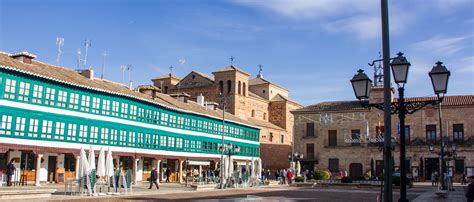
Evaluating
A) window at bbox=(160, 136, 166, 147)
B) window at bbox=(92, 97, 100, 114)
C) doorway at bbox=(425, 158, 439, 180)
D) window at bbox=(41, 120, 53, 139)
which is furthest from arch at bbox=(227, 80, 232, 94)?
window at bbox=(41, 120, 53, 139)

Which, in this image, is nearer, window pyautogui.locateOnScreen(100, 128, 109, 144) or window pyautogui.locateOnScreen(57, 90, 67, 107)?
window pyautogui.locateOnScreen(57, 90, 67, 107)

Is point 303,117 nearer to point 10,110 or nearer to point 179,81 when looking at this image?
point 179,81

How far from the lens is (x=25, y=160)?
96.6 feet

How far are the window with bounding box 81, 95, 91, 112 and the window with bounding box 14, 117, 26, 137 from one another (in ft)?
15.2

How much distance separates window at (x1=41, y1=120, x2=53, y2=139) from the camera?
27.5 metres

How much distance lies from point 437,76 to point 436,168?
41.5 metres

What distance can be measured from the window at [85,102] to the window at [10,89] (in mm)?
5233

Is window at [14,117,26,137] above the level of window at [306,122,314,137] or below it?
below

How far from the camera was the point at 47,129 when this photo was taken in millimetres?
27766

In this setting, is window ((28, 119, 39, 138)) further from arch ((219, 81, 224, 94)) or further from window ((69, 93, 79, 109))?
arch ((219, 81, 224, 94))

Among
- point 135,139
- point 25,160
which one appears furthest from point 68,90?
point 135,139

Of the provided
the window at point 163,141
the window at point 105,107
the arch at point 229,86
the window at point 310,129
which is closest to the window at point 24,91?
the window at point 105,107

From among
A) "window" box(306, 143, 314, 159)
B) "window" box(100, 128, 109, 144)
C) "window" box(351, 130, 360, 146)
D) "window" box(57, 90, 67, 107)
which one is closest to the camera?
"window" box(57, 90, 67, 107)

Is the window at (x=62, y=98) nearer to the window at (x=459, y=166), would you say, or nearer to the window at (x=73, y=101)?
the window at (x=73, y=101)
